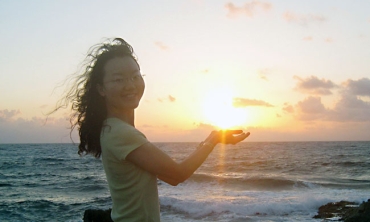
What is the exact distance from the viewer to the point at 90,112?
2014 mm

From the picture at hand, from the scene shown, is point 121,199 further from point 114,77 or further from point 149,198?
point 114,77

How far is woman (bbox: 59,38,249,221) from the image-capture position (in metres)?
1.75

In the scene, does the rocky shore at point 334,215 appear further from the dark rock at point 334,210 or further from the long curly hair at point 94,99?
the long curly hair at point 94,99

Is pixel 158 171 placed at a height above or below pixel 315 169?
above

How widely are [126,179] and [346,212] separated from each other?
11092 millimetres

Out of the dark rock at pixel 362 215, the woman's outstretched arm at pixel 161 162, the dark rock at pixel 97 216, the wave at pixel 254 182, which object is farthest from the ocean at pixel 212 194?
the woman's outstretched arm at pixel 161 162

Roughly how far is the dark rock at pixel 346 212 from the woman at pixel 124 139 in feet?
27.4

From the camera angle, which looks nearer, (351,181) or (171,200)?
(171,200)

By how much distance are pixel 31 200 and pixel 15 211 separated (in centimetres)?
221

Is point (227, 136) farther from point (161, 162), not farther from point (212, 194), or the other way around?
point (212, 194)

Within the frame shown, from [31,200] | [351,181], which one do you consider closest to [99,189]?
[31,200]

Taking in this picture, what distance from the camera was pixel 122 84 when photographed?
1907 mm

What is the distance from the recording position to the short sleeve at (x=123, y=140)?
5.70 ft

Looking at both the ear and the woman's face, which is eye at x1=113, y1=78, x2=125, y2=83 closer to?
the woman's face
